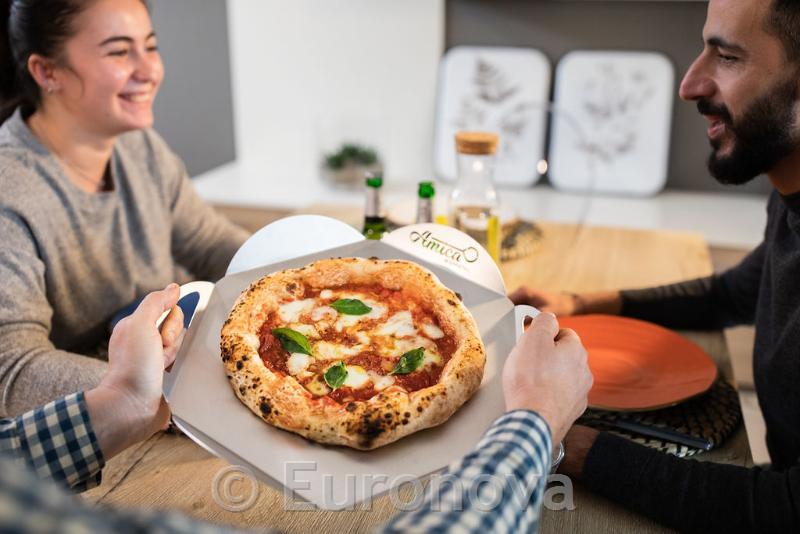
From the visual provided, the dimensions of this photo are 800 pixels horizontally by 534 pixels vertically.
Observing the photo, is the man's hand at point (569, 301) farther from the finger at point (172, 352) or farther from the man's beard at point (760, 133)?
the finger at point (172, 352)

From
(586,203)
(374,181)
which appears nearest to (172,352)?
(374,181)

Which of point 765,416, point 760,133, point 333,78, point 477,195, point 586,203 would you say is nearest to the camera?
point 760,133

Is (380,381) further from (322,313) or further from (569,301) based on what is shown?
(569,301)

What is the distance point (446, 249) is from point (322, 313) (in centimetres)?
22

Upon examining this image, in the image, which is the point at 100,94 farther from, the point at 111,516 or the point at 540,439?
the point at 111,516

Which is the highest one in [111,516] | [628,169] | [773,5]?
[773,5]

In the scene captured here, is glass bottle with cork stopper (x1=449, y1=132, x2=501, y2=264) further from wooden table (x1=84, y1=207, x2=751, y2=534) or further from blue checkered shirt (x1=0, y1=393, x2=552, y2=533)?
blue checkered shirt (x1=0, y1=393, x2=552, y2=533)

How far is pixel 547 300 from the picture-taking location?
5.11ft

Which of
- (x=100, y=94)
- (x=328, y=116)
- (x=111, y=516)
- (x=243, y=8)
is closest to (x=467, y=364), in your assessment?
(x=111, y=516)

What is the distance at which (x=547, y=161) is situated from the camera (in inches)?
126

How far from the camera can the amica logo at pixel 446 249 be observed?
3.76 ft

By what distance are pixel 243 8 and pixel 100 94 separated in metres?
1.92

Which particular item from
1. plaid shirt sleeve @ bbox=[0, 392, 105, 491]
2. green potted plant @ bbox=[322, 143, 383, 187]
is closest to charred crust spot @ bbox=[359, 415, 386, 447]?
plaid shirt sleeve @ bbox=[0, 392, 105, 491]

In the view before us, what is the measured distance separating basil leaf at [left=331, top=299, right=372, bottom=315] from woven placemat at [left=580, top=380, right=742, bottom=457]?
1.29 feet
